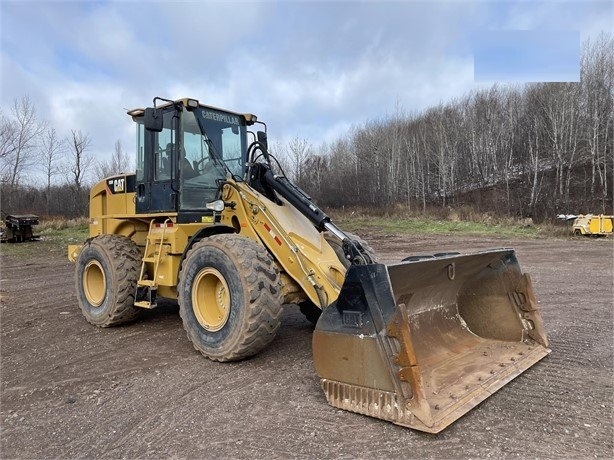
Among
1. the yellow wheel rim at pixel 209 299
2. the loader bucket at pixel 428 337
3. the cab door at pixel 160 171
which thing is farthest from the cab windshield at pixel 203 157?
the loader bucket at pixel 428 337

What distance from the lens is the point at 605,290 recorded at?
8.43m

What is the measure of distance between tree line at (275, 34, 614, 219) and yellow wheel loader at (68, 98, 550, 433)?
2518 centimetres

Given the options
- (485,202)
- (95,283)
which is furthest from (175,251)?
(485,202)

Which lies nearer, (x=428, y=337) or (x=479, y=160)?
(x=428, y=337)

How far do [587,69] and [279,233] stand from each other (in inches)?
1332

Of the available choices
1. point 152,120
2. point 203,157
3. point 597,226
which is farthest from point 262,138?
point 597,226

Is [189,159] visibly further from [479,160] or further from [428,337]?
[479,160]

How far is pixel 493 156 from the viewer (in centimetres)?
3512

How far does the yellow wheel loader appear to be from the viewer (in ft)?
10.7

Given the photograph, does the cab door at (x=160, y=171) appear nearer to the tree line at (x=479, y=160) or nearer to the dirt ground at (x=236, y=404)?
the dirt ground at (x=236, y=404)

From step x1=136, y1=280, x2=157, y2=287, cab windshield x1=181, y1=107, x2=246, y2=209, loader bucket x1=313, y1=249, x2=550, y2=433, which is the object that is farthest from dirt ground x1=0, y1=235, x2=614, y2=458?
cab windshield x1=181, y1=107, x2=246, y2=209

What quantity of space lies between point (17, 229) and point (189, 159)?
693 inches

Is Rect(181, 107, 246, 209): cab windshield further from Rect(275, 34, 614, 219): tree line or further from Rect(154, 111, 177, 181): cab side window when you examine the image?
Rect(275, 34, 614, 219): tree line

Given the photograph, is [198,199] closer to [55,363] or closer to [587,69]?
[55,363]
